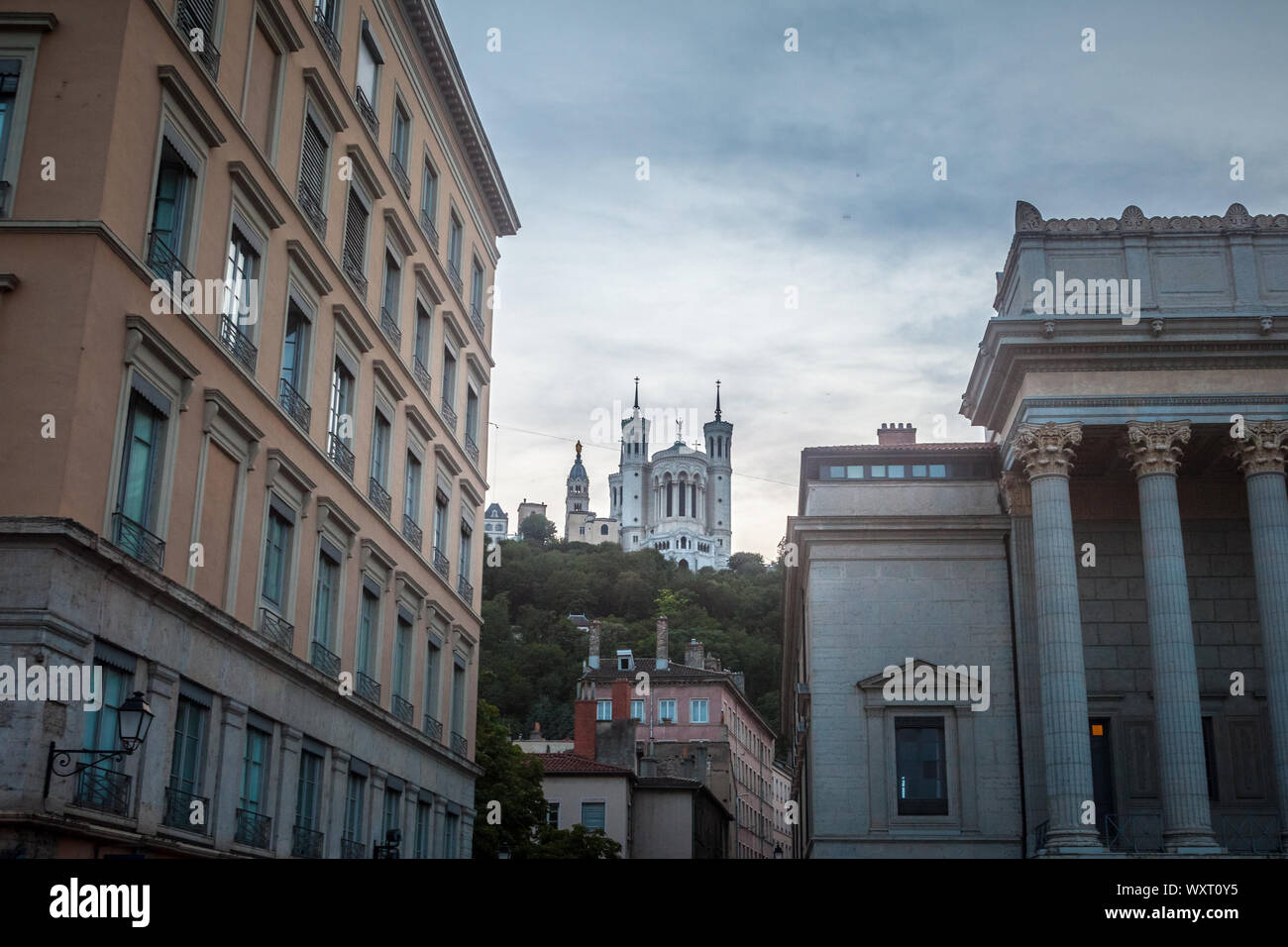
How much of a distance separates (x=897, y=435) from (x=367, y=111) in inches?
1129

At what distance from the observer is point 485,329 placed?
42.8 metres

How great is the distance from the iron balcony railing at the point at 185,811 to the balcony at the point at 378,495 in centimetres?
1022

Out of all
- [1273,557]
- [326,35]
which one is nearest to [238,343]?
[326,35]

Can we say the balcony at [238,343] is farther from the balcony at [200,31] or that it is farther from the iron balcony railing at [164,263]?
the balcony at [200,31]

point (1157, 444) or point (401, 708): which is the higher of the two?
point (1157, 444)

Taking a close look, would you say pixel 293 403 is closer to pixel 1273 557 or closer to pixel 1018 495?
pixel 1018 495

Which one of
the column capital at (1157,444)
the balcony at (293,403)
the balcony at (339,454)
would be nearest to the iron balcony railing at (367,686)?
the balcony at (339,454)

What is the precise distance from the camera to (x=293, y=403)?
2670 cm
